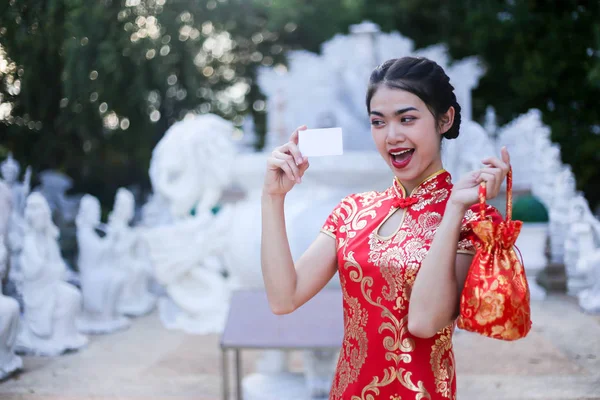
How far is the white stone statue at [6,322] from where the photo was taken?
321 cm

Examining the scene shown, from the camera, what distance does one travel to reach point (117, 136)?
28.0 ft

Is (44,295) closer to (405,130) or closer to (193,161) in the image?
(193,161)

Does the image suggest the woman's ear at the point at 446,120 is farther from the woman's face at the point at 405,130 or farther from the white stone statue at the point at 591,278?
the white stone statue at the point at 591,278

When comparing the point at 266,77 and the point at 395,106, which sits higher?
the point at 266,77

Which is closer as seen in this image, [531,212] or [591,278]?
[591,278]

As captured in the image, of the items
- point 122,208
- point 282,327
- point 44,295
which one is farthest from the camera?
point 122,208

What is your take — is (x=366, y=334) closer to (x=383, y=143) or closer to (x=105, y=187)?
(x=383, y=143)

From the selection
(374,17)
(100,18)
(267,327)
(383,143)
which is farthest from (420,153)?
(374,17)

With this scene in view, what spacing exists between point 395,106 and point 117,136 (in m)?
7.84

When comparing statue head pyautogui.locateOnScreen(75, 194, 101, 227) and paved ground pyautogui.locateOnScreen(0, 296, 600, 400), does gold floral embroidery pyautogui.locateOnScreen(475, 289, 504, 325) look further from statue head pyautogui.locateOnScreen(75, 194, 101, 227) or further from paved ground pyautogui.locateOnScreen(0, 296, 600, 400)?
statue head pyautogui.locateOnScreen(75, 194, 101, 227)

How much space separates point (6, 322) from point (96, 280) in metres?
1.63

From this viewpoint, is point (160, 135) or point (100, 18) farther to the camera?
point (160, 135)

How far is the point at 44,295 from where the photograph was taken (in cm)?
405

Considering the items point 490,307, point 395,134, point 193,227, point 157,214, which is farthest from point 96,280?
point 490,307
